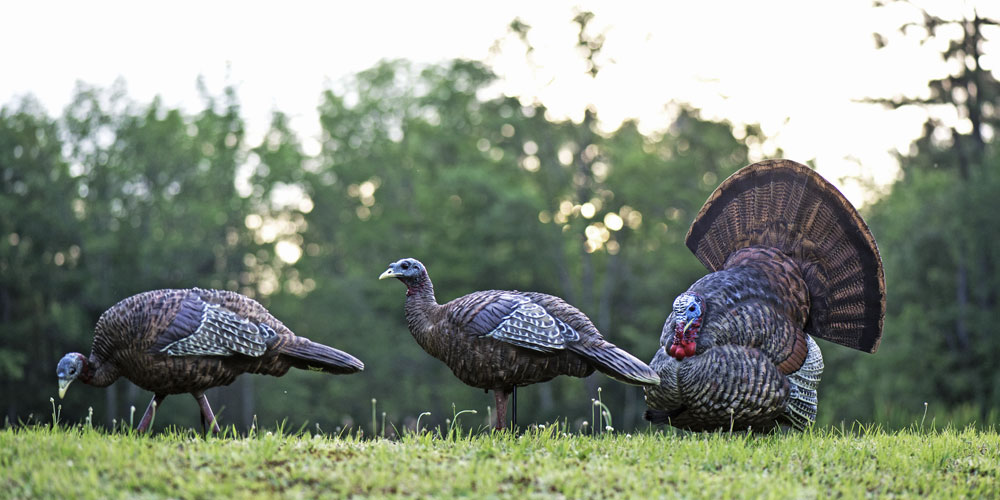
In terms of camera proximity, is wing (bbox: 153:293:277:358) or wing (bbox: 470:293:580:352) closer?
wing (bbox: 153:293:277:358)

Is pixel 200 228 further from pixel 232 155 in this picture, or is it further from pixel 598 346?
pixel 598 346

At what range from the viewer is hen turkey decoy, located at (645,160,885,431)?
300 inches

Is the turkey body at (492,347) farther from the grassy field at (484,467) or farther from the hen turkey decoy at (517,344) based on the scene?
the grassy field at (484,467)

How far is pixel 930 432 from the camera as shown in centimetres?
876

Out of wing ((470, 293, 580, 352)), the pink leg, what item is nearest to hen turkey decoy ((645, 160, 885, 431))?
wing ((470, 293, 580, 352))

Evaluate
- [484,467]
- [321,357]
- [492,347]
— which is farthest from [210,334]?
[484,467]

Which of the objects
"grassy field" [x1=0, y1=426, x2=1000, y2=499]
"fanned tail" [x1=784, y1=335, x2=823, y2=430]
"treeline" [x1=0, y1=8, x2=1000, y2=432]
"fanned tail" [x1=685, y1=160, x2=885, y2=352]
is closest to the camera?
"grassy field" [x1=0, y1=426, x2=1000, y2=499]

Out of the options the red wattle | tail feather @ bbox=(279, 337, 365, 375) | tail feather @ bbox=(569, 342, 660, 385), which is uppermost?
the red wattle

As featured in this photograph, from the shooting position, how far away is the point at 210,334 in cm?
730

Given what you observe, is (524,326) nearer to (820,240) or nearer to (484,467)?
(484,467)

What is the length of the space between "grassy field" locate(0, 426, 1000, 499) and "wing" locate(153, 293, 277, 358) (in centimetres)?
66

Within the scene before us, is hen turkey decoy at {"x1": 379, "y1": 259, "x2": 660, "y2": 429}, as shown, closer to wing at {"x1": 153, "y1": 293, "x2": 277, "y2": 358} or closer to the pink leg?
the pink leg

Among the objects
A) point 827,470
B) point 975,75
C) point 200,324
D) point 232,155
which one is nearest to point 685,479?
point 827,470

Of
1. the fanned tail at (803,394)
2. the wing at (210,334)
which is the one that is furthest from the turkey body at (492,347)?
the fanned tail at (803,394)
